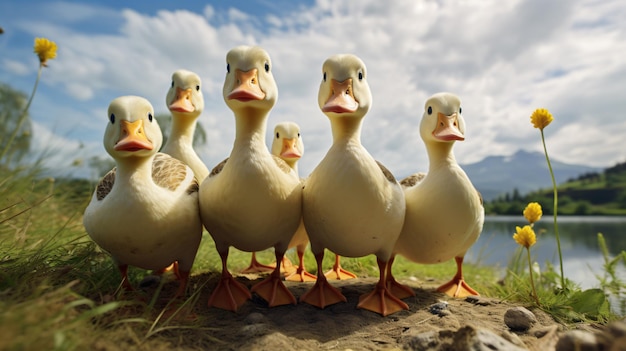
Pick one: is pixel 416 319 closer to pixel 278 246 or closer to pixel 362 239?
pixel 362 239

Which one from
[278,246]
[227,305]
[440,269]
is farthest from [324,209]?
[440,269]

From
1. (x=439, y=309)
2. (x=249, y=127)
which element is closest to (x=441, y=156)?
(x=439, y=309)

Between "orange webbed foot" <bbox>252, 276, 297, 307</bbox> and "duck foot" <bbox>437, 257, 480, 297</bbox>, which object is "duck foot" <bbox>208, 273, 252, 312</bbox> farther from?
"duck foot" <bbox>437, 257, 480, 297</bbox>

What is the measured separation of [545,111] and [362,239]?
2234 millimetres

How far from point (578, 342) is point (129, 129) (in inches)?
128

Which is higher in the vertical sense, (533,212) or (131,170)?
(131,170)

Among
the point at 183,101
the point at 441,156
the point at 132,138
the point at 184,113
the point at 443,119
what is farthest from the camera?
the point at 184,113

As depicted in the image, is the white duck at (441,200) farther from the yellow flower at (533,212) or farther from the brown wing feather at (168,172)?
the brown wing feather at (168,172)

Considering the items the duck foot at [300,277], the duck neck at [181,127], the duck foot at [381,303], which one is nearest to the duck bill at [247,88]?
the duck neck at [181,127]

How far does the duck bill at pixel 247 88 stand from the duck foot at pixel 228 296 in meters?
1.68

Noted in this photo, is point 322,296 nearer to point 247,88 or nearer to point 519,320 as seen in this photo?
point 519,320

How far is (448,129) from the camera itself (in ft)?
11.9

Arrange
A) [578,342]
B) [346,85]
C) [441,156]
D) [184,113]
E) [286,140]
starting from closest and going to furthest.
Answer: [578,342], [346,85], [441,156], [184,113], [286,140]

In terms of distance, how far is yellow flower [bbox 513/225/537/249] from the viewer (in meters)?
3.55
